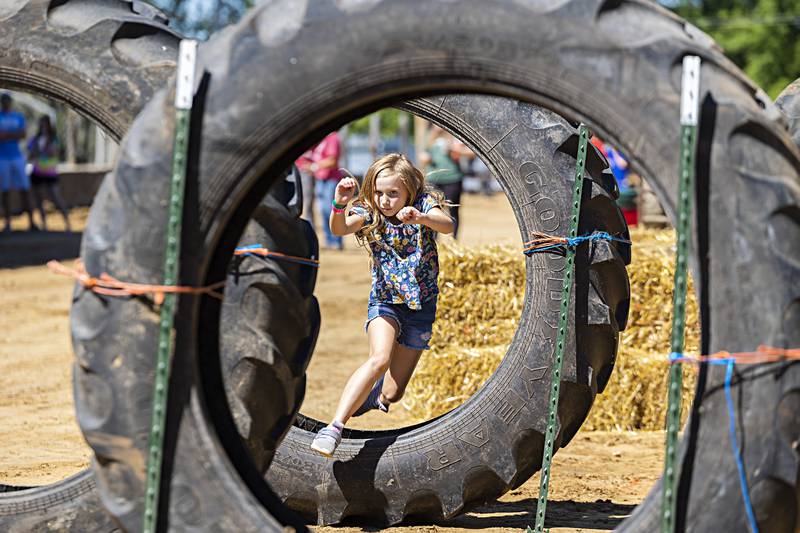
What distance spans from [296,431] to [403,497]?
2.10ft

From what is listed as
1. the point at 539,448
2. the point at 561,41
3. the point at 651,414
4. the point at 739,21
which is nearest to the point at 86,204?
the point at 651,414

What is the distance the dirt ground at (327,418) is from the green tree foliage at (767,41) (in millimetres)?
36714

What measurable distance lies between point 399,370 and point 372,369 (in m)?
0.39

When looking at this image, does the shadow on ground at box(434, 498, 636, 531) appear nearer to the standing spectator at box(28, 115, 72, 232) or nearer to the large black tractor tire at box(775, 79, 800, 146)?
the large black tractor tire at box(775, 79, 800, 146)

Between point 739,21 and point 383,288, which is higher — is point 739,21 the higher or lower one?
the higher one

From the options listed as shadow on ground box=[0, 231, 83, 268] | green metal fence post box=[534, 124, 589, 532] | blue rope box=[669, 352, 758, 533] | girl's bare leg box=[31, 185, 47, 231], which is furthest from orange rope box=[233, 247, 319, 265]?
girl's bare leg box=[31, 185, 47, 231]

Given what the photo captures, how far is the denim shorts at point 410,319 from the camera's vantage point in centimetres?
539

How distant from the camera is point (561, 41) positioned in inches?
128

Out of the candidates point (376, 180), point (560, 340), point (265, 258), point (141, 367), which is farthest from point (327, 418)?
point (141, 367)

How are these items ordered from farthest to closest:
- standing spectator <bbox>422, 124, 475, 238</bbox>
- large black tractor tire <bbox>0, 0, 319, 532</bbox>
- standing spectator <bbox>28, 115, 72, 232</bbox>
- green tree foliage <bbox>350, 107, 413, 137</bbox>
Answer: green tree foliage <bbox>350, 107, 413, 137</bbox> → standing spectator <bbox>28, 115, 72, 232</bbox> → standing spectator <bbox>422, 124, 475, 238</bbox> → large black tractor tire <bbox>0, 0, 319, 532</bbox>

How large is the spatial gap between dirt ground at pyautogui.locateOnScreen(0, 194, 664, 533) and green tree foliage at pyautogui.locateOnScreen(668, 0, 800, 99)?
36.7 metres

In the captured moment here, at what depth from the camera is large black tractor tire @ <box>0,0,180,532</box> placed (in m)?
4.57

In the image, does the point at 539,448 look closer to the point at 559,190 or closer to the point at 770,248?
the point at 559,190

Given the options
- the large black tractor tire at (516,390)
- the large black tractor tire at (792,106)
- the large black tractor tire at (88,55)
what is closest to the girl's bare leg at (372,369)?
the large black tractor tire at (516,390)
